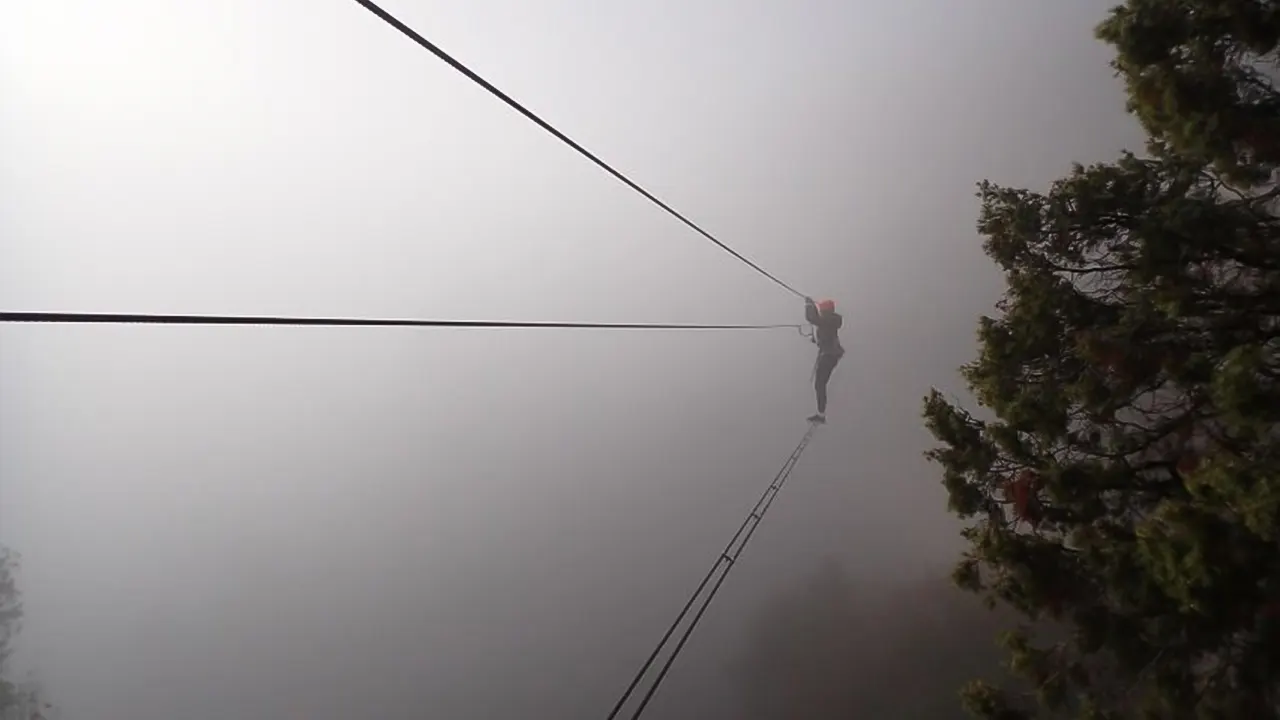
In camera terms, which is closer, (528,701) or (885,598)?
(528,701)

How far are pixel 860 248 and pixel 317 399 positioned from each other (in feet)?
6.98

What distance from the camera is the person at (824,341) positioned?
2.85 m

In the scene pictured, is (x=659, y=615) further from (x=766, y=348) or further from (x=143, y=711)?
(x=143, y=711)

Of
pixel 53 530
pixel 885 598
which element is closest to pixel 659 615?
pixel 885 598

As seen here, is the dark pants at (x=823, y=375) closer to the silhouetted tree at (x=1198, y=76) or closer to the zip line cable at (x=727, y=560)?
the zip line cable at (x=727, y=560)

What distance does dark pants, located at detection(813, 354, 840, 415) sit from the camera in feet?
9.44

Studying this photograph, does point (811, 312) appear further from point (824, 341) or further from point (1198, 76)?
point (1198, 76)

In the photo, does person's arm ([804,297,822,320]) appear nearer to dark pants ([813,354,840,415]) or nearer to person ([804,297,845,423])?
person ([804,297,845,423])

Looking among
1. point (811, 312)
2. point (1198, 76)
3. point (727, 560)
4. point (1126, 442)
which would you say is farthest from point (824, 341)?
point (1198, 76)

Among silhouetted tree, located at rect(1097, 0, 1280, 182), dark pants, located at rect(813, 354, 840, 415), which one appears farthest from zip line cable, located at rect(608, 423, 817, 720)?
silhouetted tree, located at rect(1097, 0, 1280, 182)

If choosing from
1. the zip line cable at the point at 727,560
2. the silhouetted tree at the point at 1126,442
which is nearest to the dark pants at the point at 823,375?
the zip line cable at the point at 727,560

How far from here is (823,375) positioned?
2.88m

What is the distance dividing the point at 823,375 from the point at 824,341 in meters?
0.14

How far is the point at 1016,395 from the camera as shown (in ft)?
5.63
